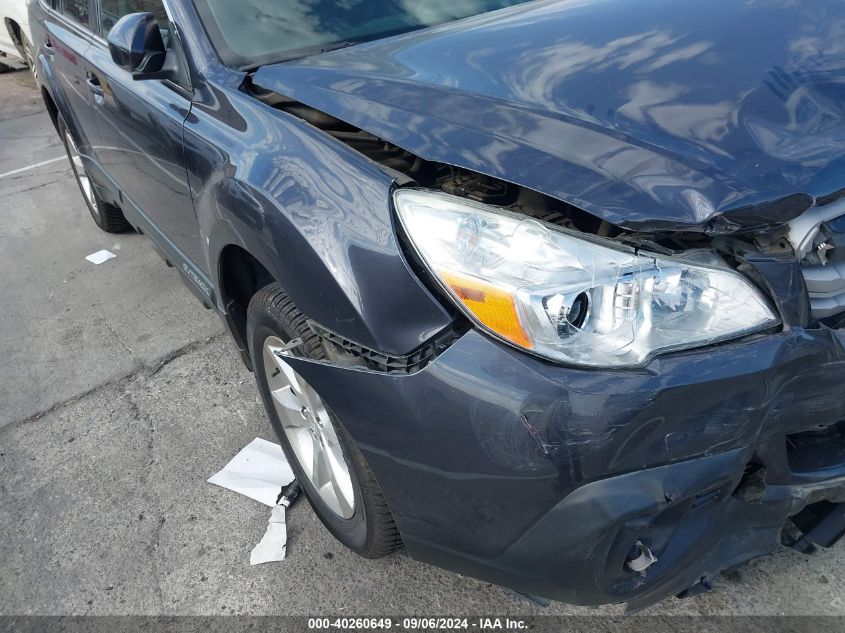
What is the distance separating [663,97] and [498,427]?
82 centimetres

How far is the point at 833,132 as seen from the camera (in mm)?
1396

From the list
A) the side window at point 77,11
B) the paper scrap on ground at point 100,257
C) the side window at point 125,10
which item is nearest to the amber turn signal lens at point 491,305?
the side window at point 125,10

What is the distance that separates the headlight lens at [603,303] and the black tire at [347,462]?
0.52 meters

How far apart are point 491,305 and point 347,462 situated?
658 mm

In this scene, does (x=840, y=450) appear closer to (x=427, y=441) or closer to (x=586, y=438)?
(x=586, y=438)

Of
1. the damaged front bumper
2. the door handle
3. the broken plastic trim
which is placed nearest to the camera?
the damaged front bumper

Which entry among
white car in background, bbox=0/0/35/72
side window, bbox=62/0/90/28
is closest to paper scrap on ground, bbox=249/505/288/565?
side window, bbox=62/0/90/28

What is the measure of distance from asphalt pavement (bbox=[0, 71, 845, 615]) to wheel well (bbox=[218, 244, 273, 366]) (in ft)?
1.85

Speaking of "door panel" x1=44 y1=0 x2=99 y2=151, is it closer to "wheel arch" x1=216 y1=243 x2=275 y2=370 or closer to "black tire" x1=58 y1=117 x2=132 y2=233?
"black tire" x1=58 y1=117 x2=132 y2=233

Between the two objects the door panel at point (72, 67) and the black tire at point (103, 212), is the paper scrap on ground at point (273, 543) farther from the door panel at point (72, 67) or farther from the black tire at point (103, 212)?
the black tire at point (103, 212)

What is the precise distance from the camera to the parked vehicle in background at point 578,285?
1275mm

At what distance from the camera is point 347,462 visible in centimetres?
174

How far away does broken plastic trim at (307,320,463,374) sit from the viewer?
1362 millimetres

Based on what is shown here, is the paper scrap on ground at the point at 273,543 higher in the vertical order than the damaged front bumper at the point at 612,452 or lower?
lower
